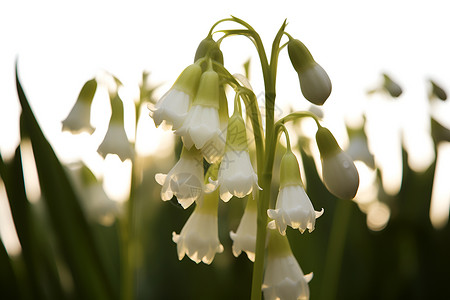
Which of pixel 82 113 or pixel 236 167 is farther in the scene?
pixel 82 113

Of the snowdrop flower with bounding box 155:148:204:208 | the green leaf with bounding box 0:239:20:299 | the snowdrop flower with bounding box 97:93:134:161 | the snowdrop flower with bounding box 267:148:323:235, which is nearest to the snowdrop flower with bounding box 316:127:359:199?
the snowdrop flower with bounding box 267:148:323:235

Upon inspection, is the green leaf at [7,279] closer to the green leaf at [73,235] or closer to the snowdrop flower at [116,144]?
the green leaf at [73,235]

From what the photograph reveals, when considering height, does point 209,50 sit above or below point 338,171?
above

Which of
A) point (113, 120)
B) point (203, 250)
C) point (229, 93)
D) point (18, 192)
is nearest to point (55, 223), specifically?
point (18, 192)

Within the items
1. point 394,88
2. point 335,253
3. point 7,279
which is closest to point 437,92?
point 394,88

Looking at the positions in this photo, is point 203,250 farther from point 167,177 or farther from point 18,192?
point 18,192

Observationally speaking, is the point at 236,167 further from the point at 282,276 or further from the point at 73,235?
the point at 73,235

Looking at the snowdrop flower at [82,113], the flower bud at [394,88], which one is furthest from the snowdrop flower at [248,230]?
the flower bud at [394,88]
